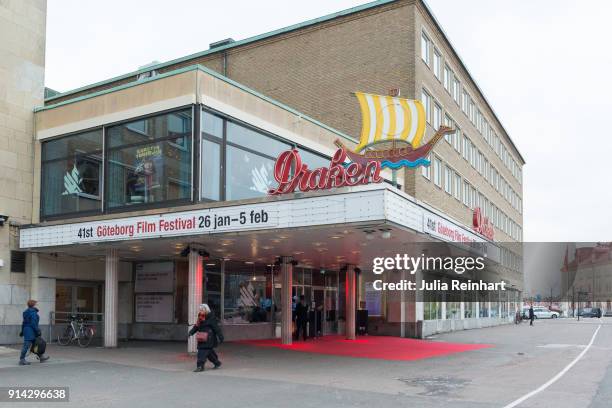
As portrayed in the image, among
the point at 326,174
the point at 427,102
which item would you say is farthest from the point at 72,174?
the point at 427,102

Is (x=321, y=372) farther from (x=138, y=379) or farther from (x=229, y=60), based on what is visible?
(x=229, y=60)

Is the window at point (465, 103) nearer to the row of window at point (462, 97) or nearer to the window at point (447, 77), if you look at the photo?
the row of window at point (462, 97)

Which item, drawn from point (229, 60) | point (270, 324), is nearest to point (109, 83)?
point (229, 60)

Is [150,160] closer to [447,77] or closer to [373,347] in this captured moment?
[373,347]

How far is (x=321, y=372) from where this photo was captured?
1631 cm

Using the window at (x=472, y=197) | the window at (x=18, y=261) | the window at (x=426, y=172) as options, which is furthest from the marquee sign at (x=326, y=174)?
the window at (x=472, y=197)

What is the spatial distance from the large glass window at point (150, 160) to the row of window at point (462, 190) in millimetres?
16855

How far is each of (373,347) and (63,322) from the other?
11270mm

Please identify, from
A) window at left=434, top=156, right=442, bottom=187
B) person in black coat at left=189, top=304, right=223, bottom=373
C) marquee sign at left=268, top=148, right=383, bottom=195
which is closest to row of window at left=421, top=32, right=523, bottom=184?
window at left=434, top=156, right=442, bottom=187

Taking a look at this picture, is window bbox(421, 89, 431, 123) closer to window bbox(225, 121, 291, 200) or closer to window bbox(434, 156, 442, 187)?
window bbox(434, 156, 442, 187)

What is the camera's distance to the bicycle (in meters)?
22.2

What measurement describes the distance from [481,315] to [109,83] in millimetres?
30529

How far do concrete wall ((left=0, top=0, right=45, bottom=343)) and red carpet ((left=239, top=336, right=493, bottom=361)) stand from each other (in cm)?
832

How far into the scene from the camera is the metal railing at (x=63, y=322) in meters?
23.5
